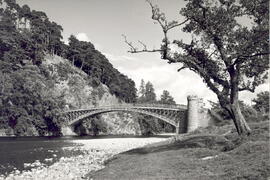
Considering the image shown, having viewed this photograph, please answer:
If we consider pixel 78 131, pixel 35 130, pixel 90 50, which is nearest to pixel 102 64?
pixel 90 50

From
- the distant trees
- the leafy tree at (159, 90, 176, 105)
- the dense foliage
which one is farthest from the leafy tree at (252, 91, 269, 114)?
the leafy tree at (159, 90, 176, 105)

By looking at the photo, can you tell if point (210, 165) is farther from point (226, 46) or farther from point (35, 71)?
point (35, 71)

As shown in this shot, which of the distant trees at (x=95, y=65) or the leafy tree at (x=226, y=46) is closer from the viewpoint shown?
the leafy tree at (x=226, y=46)

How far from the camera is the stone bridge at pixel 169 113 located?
50.9 meters

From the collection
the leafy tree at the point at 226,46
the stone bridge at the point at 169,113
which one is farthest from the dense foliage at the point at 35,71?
the leafy tree at the point at 226,46

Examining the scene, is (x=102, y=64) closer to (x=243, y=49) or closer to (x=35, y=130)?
(x=35, y=130)

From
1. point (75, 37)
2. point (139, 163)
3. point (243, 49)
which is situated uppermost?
point (75, 37)

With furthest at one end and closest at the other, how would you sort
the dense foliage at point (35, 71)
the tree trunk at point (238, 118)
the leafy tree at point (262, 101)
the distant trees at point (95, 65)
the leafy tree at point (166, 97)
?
the leafy tree at point (166, 97) → the distant trees at point (95, 65) → the dense foliage at point (35, 71) → the leafy tree at point (262, 101) → the tree trunk at point (238, 118)

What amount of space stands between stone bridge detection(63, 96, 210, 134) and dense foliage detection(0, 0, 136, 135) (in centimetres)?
528

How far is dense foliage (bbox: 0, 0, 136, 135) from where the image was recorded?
83.5m

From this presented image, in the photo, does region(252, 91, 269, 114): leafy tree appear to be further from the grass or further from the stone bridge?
the grass

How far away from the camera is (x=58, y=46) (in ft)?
446

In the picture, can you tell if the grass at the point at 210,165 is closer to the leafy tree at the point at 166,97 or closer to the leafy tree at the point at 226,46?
the leafy tree at the point at 226,46

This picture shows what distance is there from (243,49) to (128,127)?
96482 mm
